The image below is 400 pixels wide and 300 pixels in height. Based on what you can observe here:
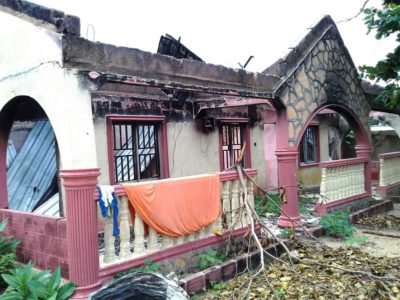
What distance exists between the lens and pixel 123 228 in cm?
437

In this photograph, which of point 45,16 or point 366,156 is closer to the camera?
point 45,16

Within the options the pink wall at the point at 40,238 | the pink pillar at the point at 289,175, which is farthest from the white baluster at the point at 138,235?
the pink pillar at the point at 289,175

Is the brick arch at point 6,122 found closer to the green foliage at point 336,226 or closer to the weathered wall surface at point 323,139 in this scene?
the green foliage at point 336,226

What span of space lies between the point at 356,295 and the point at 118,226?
273 centimetres

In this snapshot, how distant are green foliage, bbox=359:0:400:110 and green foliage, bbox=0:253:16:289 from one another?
6344 millimetres

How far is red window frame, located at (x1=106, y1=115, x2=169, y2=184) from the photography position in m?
7.57

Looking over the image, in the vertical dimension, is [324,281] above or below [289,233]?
below

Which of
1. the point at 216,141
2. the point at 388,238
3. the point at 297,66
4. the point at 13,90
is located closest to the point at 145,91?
the point at 216,141

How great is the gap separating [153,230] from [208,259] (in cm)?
92

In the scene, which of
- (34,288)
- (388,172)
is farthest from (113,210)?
(388,172)

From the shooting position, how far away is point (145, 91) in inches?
328

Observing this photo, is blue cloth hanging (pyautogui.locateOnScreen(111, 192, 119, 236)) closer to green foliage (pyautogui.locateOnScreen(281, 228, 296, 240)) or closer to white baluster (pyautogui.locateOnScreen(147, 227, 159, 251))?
white baluster (pyautogui.locateOnScreen(147, 227, 159, 251))

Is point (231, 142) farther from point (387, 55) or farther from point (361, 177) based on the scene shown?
point (387, 55)

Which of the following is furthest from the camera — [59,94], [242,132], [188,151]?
[242,132]
